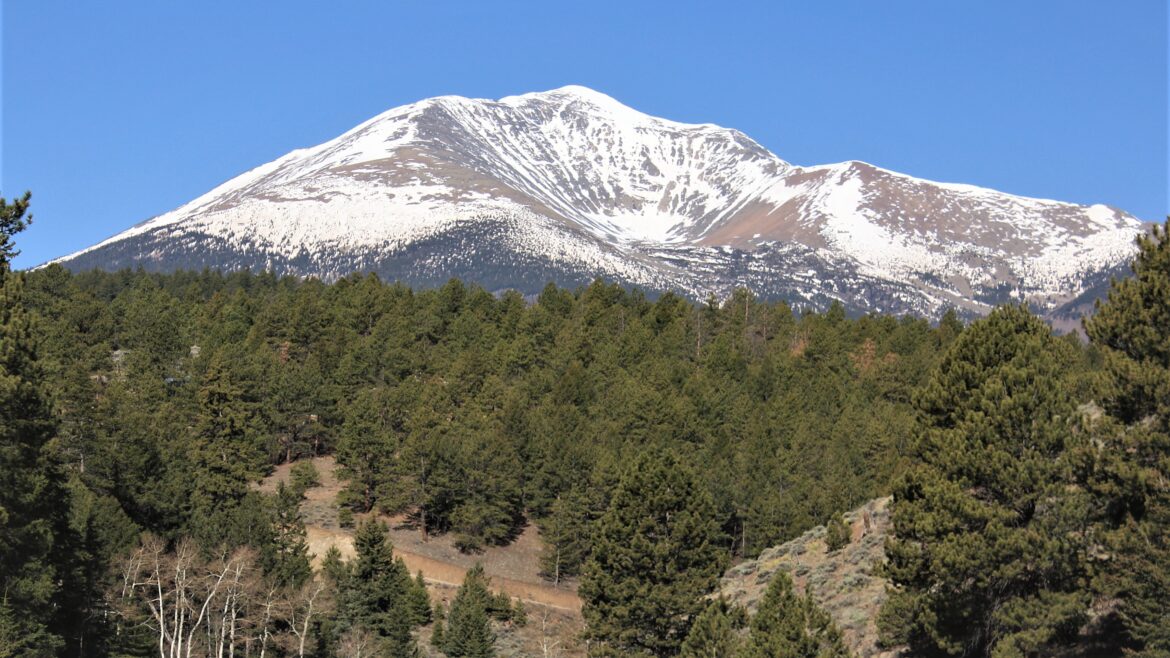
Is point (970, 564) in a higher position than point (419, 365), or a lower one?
lower

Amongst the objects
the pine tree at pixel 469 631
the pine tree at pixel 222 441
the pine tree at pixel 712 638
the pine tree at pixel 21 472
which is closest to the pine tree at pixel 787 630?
the pine tree at pixel 712 638

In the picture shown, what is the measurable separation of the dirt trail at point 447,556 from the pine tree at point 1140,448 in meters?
46.8

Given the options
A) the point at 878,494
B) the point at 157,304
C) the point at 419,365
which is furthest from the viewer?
the point at 157,304

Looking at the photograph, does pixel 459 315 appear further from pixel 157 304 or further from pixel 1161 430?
pixel 1161 430

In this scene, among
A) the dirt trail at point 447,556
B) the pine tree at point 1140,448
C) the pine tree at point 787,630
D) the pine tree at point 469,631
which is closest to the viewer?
the pine tree at point 1140,448

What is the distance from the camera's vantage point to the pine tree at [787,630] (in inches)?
1240

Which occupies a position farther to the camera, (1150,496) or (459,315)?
(459,315)

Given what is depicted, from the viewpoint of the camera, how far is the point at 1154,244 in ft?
108

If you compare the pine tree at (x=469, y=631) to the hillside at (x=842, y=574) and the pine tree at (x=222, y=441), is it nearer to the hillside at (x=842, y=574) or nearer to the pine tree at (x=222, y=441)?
the hillside at (x=842, y=574)

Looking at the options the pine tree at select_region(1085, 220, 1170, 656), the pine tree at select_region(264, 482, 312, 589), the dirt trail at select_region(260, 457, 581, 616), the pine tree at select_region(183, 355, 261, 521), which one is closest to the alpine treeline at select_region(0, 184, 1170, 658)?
the pine tree at select_region(1085, 220, 1170, 656)

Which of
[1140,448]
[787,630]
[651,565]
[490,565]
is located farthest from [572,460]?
[1140,448]

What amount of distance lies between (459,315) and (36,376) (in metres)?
78.9

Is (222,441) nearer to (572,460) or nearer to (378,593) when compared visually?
(378,593)

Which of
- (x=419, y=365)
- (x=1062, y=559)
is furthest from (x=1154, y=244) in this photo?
(x=419, y=365)
